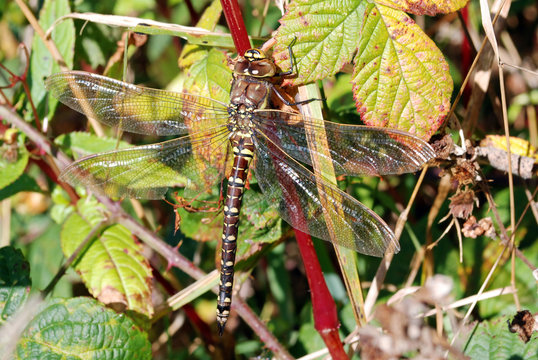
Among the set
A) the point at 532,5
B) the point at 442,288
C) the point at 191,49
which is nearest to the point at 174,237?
the point at 191,49

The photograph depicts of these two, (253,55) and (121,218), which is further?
(121,218)

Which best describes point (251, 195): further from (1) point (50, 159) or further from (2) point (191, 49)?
(1) point (50, 159)

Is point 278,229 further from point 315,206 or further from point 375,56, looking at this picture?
point 375,56

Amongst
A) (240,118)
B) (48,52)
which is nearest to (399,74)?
(240,118)

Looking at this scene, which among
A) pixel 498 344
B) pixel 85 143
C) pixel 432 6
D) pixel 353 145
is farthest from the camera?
pixel 85 143

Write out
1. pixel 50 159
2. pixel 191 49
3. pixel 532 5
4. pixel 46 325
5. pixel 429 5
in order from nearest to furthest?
pixel 429 5
pixel 46 325
pixel 191 49
pixel 50 159
pixel 532 5

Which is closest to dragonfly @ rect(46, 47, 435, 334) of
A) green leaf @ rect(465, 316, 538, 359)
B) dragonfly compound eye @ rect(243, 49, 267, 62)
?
dragonfly compound eye @ rect(243, 49, 267, 62)

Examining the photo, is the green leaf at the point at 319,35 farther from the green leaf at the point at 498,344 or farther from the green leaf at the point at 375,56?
the green leaf at the point at 498,344
